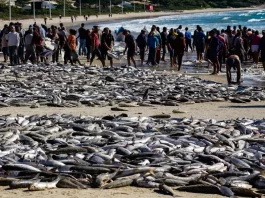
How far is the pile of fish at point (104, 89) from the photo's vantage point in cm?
1778

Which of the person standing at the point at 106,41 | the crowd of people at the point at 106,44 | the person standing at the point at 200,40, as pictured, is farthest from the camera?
the person standing at the point at 200,40

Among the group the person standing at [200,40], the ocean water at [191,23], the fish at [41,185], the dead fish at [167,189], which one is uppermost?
the person standing at [200,40]

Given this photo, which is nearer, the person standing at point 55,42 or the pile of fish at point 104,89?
the pile of fish at point 104,89

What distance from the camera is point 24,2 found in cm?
14200

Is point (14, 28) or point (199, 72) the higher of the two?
point (14, 28)

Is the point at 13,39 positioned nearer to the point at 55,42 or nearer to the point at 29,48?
the point at 29,48

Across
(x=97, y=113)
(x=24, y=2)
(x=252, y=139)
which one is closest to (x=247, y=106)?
(x=97, y=113)

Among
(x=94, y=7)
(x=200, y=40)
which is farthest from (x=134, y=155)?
(x=94, y=7)

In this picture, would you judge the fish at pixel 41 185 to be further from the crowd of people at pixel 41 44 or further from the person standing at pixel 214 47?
the crowd of people at pixel 41 44

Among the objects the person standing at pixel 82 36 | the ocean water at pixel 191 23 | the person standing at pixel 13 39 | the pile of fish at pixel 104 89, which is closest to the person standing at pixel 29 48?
the person standing at pixel 13 39

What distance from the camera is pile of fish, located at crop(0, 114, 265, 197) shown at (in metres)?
9.09

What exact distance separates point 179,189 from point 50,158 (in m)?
2.09

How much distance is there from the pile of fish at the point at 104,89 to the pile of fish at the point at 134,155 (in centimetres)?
460

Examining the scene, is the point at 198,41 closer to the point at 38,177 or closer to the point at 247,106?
the point at 247,106
